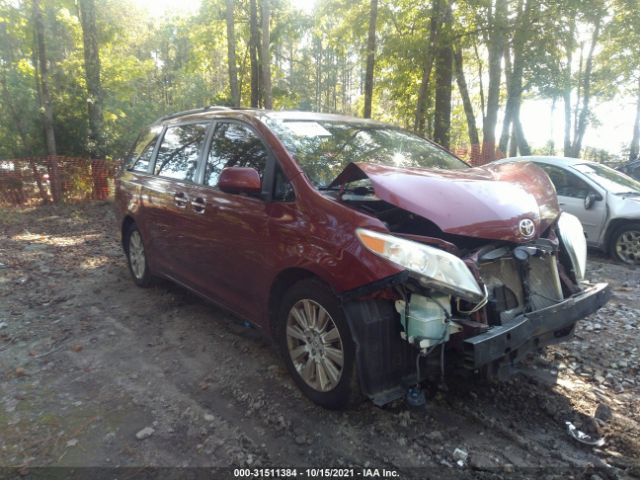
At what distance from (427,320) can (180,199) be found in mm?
2712

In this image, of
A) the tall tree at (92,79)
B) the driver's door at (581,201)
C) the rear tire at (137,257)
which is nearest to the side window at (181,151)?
the rear tire at (137,257)

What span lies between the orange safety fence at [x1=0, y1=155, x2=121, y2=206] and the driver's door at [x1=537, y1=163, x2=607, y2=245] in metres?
12.5

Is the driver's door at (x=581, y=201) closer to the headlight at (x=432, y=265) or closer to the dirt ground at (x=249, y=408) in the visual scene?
the dirt ground at (x=249, y=408)

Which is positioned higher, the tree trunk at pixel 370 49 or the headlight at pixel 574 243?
the tree trunk at pixel 370 49

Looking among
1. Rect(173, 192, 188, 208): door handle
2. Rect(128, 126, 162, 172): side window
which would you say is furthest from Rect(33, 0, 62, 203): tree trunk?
Rect(173, 192, 188, 208): door handle

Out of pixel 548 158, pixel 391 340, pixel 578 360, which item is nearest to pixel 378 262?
pixel 391 340

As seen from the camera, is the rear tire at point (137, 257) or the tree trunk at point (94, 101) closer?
the rear tire at point (137, 257)

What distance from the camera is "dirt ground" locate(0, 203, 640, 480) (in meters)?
2.61

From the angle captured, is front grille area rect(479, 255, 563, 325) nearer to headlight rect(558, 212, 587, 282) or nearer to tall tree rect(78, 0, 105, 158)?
headlight rect(558, 212, 587, 282)

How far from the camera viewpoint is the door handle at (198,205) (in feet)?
13.0

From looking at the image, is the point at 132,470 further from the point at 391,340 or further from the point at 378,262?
the point at 378,262

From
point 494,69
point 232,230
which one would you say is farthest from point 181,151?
point 494,69

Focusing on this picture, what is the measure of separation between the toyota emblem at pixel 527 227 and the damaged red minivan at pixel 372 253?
11 mm

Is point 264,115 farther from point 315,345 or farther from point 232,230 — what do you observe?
point 315,345
